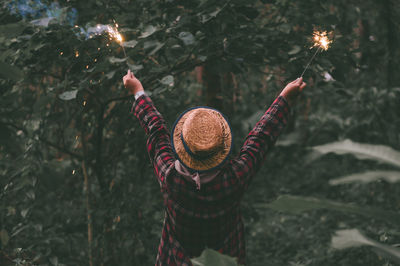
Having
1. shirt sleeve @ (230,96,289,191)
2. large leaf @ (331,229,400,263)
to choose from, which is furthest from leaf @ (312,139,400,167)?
shirt sleeve @ (230,96,289,191)

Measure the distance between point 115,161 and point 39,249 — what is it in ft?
2.47

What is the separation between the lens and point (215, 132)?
43.1 inches

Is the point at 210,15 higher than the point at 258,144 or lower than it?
higher

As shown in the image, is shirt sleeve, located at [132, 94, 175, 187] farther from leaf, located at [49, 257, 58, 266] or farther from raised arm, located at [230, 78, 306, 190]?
leaf, located at [49, 257, 58, 266]

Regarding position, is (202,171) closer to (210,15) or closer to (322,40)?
(210,15)

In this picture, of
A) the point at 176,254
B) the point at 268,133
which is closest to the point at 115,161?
the point at 176,254

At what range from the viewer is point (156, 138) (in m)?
1.35

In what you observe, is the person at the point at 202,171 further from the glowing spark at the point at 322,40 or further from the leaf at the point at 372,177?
the leaf at the point at 372,177

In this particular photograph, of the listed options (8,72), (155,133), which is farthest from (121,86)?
(8,72)

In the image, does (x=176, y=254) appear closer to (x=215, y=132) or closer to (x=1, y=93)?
(x=215, y=132)

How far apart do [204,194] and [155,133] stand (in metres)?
0.37

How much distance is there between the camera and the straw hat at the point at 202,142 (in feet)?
3.52

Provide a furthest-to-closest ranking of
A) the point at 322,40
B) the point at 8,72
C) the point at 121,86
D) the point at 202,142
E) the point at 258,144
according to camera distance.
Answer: the point at 121,86 < the point at 322,40 < the point at 258,144 < the point at 202,142 < the point at 8,72

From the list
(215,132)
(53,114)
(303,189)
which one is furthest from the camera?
(303,189)
